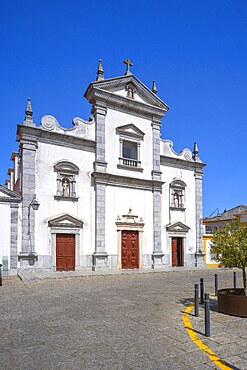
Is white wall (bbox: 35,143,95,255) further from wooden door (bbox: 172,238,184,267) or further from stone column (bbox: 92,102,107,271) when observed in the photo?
wooden door (bbox: 172,238,184,267)

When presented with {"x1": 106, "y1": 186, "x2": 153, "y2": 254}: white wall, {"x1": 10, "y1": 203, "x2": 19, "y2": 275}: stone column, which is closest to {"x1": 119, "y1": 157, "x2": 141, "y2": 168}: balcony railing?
{"x1": 106, "y1": 186, "x2": 153, "y2": 254}: white wall

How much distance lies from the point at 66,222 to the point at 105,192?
3.12 m

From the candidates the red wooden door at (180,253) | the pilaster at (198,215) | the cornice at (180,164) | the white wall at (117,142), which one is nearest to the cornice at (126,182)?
the white wall at (117,142)

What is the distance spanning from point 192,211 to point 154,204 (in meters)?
3.87

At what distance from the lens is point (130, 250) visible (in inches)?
811

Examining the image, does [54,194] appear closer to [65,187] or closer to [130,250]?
[65,187]

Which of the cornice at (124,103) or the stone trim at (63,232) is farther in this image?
the cornice at (124,103)

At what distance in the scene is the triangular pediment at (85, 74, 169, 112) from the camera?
20.3 m

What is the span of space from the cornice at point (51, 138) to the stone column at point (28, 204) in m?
0.33

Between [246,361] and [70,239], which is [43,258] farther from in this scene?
[246,361]

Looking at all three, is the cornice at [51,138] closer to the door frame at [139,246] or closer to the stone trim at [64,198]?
the stone trim at [64,198]

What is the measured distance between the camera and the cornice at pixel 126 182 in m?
19.5

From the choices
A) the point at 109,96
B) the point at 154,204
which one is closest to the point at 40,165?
the point at 109,96

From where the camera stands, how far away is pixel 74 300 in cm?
970
